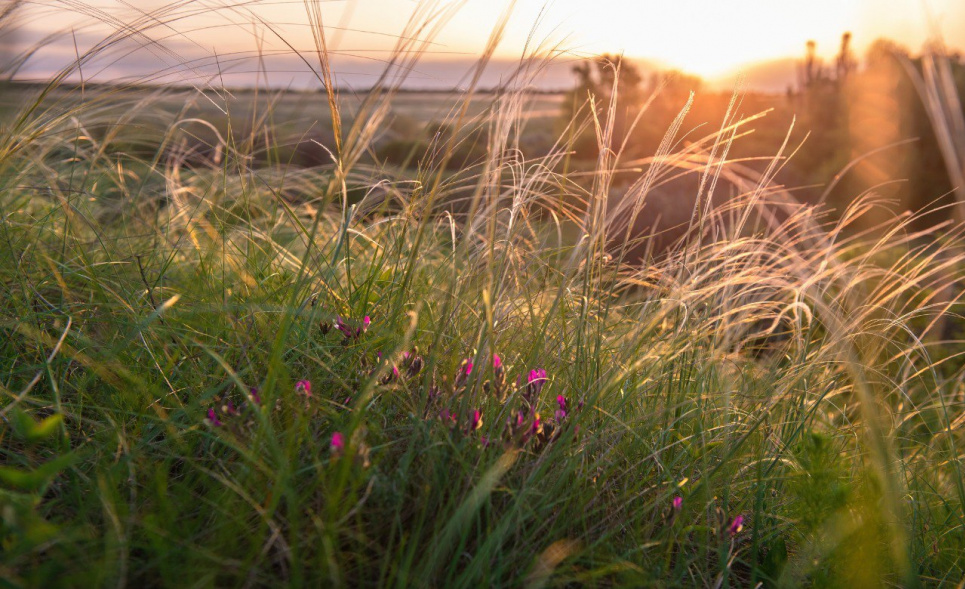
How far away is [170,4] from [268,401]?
1441 mm

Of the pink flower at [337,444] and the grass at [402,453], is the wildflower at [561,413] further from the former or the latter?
the pink flower at [337,444]

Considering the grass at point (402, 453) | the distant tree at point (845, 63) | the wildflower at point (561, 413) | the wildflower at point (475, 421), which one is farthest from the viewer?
the distant tree at point (845, 63)

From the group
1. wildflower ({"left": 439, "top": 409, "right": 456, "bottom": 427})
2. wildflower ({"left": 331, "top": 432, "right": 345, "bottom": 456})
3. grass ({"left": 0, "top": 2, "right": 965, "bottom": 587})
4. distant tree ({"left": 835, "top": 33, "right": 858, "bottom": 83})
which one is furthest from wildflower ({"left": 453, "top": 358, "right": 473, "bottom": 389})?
distant tree ({"left": 835, "top": 33, "right": 858, "bottom": 83})

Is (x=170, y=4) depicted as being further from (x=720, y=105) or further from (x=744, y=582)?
(x=720, y=105)

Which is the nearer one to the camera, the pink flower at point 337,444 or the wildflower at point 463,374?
the pink flower at point 337,444

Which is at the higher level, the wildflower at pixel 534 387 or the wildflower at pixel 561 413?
the wildflower at pixel 534 387

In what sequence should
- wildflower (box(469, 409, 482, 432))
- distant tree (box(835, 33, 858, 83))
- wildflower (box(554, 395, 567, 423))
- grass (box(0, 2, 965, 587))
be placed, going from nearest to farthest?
grass (box(0, 2, 965, 587)) < wildflower (box(469, 409, 482, 432)) < wildflower (box(554, 395, 567, 423)) < distant tree (box(835, 33, 858, 83))

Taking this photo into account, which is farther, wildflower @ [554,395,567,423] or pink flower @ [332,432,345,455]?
wildflower @ [554,395,567,423]

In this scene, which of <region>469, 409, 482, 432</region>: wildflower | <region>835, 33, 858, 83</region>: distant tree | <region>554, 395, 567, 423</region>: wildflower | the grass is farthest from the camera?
<region>835, 33, 858, 83</region>: distant tree

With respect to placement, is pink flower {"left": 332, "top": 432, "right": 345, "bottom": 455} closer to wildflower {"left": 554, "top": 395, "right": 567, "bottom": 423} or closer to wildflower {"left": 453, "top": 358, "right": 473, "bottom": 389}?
wildflower {"left": 453, "top": 358, "right": 473, "bottom": 389}

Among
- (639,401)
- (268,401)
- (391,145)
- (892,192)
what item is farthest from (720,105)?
(268,401)

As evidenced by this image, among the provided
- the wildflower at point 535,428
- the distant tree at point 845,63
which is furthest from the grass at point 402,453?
the distant tree at point 845,63

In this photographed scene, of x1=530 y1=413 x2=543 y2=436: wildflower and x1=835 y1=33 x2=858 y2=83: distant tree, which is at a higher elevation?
x1=835 y1=33 x2=858 y2=83: distant tree

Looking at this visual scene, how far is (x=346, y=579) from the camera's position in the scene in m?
1.17
